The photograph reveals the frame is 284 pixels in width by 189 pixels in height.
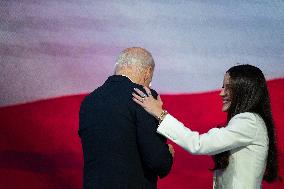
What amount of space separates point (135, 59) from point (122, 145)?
300 mm

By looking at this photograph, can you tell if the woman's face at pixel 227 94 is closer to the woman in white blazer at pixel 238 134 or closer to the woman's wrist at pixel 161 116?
the woman in white blazer at pixel 238 134

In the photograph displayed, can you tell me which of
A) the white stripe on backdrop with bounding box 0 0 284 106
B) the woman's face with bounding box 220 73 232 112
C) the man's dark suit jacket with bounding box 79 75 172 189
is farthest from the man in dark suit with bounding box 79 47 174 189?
the white stripe on backdrop with bounding box 0 0 284 106

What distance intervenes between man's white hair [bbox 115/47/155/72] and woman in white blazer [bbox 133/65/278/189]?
0.32 feet

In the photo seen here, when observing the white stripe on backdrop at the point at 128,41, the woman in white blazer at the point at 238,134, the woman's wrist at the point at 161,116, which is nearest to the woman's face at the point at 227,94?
the woman in white blazer at the point at 238,134

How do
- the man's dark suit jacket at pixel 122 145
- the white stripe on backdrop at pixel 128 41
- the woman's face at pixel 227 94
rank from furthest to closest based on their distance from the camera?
the white stripe on backdrop at pixel 128 41 → the woman's face at pixel 227 94 → the man's dark suit jacket at pixel 122 145

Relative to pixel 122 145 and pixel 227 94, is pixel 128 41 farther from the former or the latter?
pixel 122 145

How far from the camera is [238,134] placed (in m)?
1.70

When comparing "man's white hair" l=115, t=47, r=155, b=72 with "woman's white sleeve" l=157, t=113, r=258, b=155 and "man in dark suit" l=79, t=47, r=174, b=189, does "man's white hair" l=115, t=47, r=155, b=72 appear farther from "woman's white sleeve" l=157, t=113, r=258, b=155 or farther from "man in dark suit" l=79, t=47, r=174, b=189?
"woman's white sleeve" l=157, t=113, r=258, b=155

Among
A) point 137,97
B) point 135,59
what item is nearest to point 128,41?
point 135,59

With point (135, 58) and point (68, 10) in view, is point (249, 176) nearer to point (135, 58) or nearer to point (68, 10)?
point (135, 58)

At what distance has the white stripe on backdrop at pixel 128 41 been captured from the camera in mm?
3541

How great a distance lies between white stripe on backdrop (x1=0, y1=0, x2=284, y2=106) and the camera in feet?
11.6

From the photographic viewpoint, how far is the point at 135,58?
5.82ft

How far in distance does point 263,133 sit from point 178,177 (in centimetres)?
177
